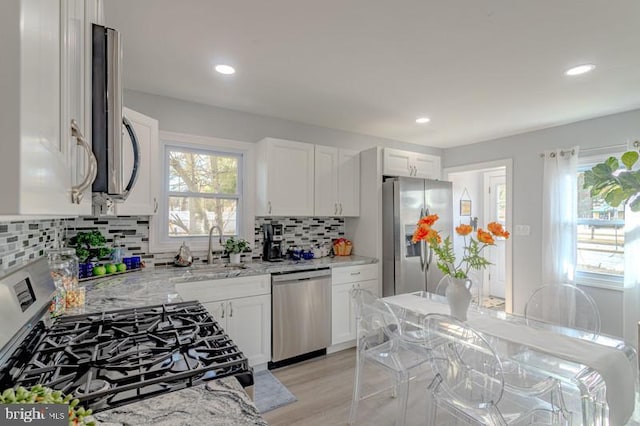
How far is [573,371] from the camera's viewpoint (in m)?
1.50

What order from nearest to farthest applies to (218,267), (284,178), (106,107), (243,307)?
(106,107) < (243,307) < (218,267) < (284,178)

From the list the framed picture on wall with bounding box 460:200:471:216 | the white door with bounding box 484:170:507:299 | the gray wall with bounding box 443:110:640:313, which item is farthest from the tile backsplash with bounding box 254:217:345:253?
the white door with bounding box 484:170:507:299

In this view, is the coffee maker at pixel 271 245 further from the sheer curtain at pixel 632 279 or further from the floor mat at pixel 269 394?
the sheer curtain at pixel 632 279

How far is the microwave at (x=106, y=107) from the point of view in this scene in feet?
2.74

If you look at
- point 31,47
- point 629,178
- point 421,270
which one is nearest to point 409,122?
point 421,270

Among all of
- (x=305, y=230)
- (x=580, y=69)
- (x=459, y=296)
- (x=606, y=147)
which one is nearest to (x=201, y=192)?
(x=305, y=230)

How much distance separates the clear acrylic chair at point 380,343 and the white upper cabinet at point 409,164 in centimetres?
193

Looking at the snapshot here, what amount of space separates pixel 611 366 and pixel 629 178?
2.25 meters

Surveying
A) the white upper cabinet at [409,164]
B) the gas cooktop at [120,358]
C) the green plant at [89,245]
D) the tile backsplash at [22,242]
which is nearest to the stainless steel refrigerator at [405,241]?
the white upper cabinet at [409,164]

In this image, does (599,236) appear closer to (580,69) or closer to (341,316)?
(580,69)

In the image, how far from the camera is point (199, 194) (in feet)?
10.3

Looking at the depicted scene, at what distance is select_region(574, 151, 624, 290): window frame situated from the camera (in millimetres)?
3297

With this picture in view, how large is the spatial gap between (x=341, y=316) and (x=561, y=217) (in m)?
2.77

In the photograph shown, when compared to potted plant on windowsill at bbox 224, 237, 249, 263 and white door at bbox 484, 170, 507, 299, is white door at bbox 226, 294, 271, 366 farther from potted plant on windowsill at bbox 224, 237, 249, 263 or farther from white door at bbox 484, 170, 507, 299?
white door at bbox 484, 170, 507, 299
